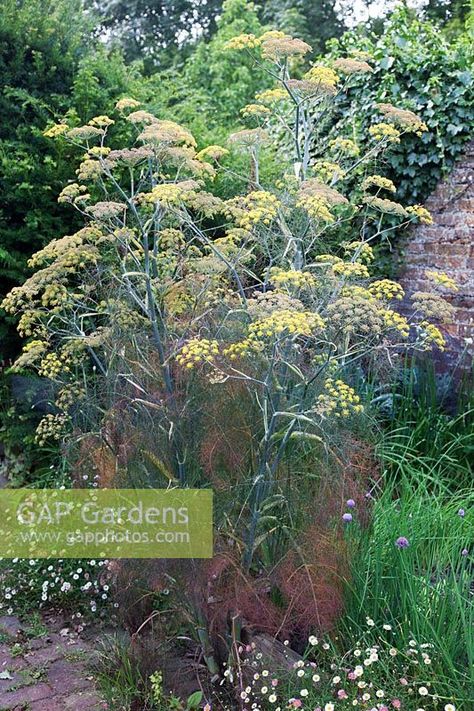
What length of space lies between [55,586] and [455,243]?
3909 mm

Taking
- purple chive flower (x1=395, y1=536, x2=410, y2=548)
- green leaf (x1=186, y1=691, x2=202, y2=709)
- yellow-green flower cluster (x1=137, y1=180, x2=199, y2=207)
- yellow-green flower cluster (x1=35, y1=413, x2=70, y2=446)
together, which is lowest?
green leaf (x1=186, y1=691, x2=202, y2=709)

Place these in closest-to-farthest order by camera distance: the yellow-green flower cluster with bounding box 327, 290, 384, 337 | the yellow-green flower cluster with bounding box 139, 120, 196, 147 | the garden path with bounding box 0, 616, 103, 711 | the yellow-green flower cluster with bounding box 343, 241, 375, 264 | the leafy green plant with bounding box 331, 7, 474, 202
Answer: the yellow-green flower cluster with bounding box 327, 290, 384, 337, the yellow-green flower cluster with bounding box 139, 120, 196, 147, the garden path with bounding box 0, 616, 103, 711, the yellow-green flower cluster with bounding box 343, 241, 375, 264, the leafy green plant with bounding box 331, 7, 474, 202

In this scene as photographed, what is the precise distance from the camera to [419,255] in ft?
19.4

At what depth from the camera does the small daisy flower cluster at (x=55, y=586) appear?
11.9 ft

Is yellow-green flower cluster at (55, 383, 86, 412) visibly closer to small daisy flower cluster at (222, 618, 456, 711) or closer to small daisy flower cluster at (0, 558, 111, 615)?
small daisy flower cluster at (0, 558, 111, 615)

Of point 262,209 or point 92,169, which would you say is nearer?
point 262,209

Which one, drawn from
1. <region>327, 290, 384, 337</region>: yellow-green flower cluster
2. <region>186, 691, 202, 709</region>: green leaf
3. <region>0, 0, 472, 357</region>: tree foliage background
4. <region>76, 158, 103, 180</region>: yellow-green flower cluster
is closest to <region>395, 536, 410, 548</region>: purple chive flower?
<region>327, 290, 384, 337</region>: yellow-green flower cluster

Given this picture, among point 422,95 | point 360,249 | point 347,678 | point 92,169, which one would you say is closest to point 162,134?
point 92,169

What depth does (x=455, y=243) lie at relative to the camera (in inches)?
224

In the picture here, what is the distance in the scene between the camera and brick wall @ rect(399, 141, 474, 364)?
5562mm

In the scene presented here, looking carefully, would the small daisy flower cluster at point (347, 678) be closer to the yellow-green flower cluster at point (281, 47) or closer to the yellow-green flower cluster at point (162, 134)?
the yellow-green flower cluster at point (162, 134)

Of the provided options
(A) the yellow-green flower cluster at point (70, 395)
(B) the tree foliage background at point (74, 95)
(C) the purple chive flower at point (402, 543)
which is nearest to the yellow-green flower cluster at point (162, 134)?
(A) the yellow-green flower cluster at point (70, 395)

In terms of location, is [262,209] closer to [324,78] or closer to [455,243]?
[324,78]

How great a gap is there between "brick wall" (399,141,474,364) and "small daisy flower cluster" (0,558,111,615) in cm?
306
